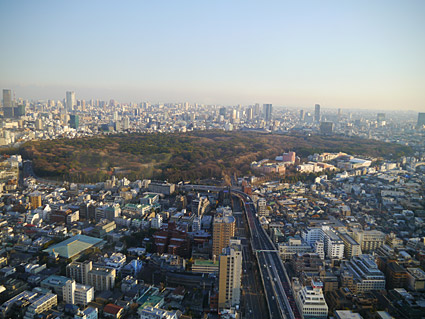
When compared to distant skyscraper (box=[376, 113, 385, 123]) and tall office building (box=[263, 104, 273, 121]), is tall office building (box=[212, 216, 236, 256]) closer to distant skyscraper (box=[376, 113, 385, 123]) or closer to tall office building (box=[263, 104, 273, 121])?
distant skyscraper (box=[376, 113, 385, 123])

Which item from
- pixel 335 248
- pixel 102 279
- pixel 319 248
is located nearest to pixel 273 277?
pixel 319 248

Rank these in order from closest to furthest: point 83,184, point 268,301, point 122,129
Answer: point 268,301, point 83,184, point 122,129

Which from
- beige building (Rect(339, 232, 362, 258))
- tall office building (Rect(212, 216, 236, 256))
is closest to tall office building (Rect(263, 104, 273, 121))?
beige building (Rect(339, 232, 362, 258))

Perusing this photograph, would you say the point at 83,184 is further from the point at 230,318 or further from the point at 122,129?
the point at 122,129

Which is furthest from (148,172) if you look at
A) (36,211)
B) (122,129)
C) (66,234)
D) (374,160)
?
(122,129)

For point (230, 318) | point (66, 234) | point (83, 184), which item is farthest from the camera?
point (83, 184)

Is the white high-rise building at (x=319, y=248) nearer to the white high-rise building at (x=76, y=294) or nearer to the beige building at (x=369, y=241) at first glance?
the beige building at (x=369, y=241)

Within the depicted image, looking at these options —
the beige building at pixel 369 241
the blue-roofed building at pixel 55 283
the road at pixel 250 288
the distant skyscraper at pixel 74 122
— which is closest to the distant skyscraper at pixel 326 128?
the distant skyscraper at pixel 74 122

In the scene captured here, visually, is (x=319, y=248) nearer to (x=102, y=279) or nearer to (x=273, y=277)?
(x=273, y=277)
